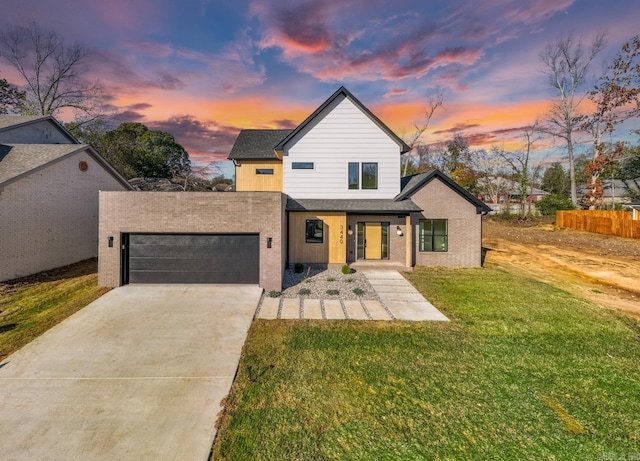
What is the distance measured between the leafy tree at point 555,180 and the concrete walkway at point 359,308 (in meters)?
64.1

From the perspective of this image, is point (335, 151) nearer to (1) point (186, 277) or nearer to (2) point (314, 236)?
(2) point (314, 236)

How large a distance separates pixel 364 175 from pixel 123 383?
12911 millimetres

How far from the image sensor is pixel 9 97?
24.6m

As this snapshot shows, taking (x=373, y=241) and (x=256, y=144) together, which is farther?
(x=256, y=144)

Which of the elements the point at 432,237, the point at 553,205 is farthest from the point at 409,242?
the point at 553,205

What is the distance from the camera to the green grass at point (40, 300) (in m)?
7.28

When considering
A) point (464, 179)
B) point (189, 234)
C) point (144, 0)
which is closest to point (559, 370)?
point (189, 234)

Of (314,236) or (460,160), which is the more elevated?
(460,160)

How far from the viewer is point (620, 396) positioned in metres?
5.03

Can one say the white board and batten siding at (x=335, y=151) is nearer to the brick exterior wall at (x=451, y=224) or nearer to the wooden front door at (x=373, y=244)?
the brick exterior wall at (x=451, y=224)

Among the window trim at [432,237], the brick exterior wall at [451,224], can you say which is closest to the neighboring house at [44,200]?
the brick exterior wall at [451,224]

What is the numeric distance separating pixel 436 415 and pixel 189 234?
34.0 ft

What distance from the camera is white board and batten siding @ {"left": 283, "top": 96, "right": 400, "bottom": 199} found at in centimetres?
1430

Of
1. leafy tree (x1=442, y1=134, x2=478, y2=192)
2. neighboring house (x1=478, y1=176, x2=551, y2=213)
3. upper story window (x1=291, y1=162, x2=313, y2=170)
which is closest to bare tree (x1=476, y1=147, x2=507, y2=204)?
neighboring house (x1=478, y1=176, x2=551, y2=213)
